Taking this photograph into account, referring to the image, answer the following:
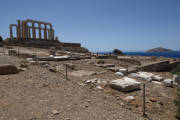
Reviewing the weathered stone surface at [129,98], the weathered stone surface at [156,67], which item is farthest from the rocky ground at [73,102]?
the weathered stone surface at [156,67]

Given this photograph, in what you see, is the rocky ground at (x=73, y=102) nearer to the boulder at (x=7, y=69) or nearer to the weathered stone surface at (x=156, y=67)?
the boulder at (x=7, y=69)

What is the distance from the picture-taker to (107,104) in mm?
4297

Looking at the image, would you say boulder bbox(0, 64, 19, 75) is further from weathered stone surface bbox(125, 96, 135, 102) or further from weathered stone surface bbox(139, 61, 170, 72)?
weathered stone surface bbox(139, 61, 170, 72)

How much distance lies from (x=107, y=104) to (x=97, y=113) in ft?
2.36

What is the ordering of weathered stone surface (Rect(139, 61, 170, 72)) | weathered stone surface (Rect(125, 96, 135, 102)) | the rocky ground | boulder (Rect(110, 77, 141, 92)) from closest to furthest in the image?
the rocky ground < weathered stone surface (Rect(125, 96, 135, 102)) < boulder (Rect(110, 77, 141, 92)) < weathered stone surface (Rect(139, 61, 170, 72))

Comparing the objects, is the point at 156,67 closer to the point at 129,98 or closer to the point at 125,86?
the point at 125,86

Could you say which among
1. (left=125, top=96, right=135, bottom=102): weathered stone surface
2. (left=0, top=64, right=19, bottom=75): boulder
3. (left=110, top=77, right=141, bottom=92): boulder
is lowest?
(left=125, top=96, right=135, bottom=102): weathered stone surface

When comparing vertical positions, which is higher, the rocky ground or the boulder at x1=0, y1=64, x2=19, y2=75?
the boulder at x1=0, y1=64, x2=19, y2=75

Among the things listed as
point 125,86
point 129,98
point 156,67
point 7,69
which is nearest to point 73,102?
point 129,98

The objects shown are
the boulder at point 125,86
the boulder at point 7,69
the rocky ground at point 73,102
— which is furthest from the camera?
the boulder at point 7,69

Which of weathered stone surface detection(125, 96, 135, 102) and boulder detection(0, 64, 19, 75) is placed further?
boulder detection(0, 64, 19, 75)

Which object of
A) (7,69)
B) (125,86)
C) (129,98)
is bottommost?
(129,98)

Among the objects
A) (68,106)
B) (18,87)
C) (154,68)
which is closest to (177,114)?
(68,106)

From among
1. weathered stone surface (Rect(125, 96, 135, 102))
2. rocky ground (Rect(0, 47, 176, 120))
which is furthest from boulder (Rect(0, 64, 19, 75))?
weathered stone surface (Rect(125, 96, 135, 102))
